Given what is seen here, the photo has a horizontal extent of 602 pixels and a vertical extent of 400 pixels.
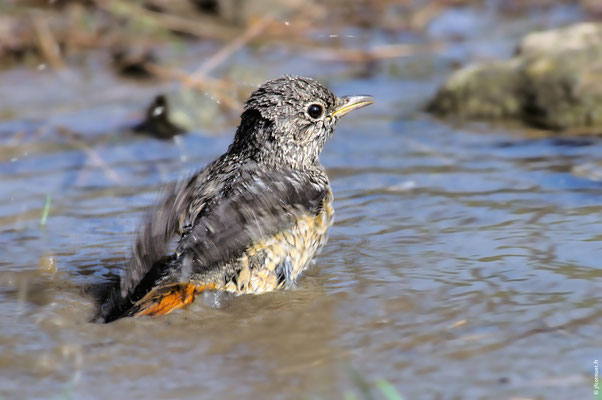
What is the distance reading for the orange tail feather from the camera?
373 centimetres

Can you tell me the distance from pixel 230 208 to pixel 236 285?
0.38m

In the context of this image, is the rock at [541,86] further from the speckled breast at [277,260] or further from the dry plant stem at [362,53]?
the speckled breast at [277,260]

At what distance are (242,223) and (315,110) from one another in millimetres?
1226

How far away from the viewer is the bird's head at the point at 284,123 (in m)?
4.79

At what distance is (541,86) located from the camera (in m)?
6.97

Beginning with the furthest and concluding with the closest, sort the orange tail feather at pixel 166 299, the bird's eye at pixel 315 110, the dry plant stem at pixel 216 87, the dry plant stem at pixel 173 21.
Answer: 1. the dry plant stem at pixel 173 21
2. the dry plant stem at pixel 216 87
3. the bird's eye at pixel 315 110
4. the orange tail feather at pixel 166 299

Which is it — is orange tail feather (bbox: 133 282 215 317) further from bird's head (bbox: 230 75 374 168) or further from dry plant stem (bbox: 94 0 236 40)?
dry plant stem (bbox: 94 0 236 40)

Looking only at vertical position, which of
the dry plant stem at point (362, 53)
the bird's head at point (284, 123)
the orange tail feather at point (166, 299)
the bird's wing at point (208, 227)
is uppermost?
the dry plant stem at point (362, 53)

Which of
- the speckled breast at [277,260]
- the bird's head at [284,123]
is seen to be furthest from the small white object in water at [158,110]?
the speckled breast at [277,260]

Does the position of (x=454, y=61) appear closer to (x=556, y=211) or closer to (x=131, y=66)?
(x=131, y=66)

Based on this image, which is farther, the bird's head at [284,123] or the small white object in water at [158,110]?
the small white object in water at [158,110]

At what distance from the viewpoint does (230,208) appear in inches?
158

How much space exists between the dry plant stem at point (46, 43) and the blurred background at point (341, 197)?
0.11 ft

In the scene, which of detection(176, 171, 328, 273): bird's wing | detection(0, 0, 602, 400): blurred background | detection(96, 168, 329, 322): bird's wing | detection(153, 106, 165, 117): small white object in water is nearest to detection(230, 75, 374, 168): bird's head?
detection(176, 171, 328, 273): bird's wing
